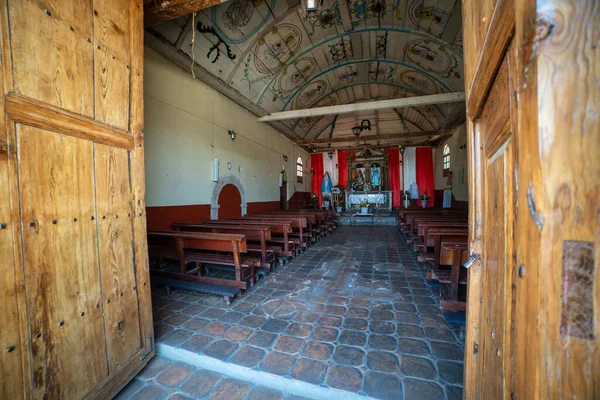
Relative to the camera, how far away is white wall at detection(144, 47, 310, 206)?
4.44 meters

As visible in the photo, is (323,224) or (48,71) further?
(323,224)

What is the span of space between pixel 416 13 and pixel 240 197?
645cm

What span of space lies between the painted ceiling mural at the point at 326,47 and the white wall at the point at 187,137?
0.61 m

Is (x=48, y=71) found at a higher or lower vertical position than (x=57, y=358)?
higher

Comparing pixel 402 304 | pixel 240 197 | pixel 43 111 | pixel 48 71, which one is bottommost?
pixel 402 304

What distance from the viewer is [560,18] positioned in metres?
0.41

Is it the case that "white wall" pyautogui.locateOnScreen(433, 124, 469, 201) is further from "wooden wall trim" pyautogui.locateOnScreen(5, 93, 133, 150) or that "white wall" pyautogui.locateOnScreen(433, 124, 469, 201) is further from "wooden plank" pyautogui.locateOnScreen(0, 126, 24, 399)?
"wooden plank" pyautogui.locateOnScreen(0, 126, 24, 399)

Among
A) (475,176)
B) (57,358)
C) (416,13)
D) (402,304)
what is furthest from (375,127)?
(57,358)

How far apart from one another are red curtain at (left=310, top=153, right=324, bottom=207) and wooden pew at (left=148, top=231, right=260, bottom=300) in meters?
11.3

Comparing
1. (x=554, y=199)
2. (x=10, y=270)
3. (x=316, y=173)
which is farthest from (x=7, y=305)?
(x=316, y=173)

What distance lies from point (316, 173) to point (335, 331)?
1260 centimetres

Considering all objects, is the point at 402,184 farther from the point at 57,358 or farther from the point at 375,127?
the point at 57,358

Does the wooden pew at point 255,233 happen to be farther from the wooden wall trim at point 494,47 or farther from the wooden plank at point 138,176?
the wooden wall trim at point 494,47

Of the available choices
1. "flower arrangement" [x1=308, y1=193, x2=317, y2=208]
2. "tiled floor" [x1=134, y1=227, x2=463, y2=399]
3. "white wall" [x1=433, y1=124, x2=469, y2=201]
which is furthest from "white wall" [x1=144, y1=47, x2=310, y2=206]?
"white wall" [x1=433, y1=124, x2=469, y2=201]
